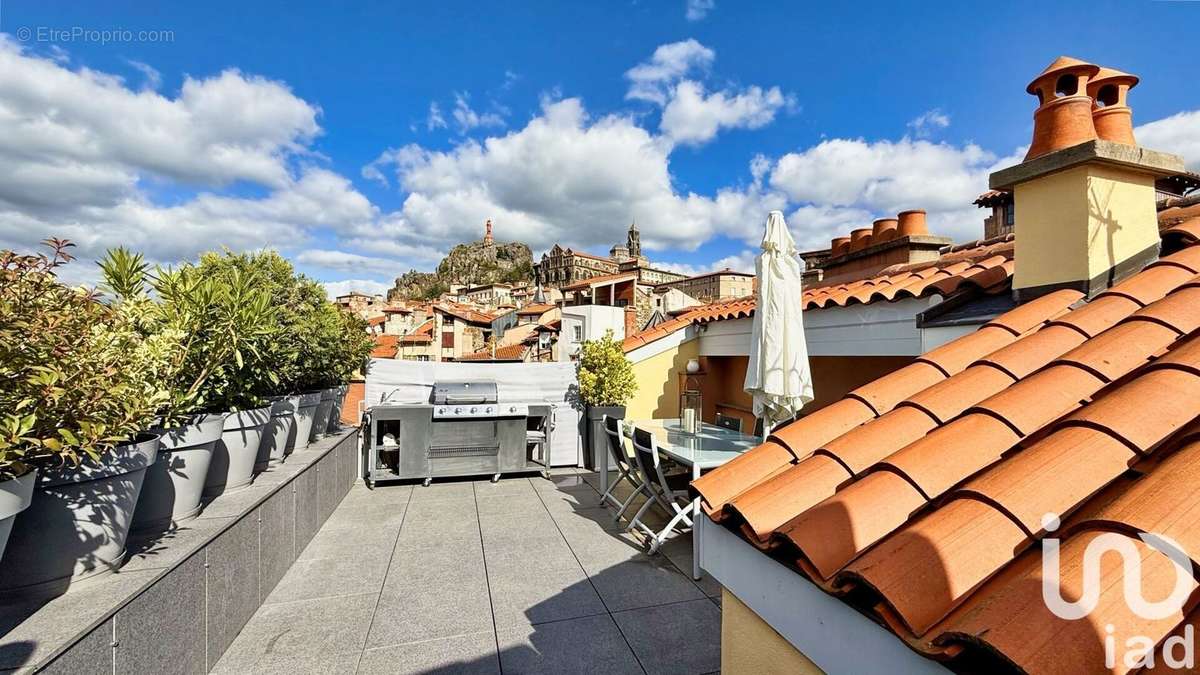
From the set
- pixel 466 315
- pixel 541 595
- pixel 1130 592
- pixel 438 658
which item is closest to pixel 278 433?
pixel 438 658

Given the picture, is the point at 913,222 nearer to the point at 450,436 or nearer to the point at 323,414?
the point at 450,436

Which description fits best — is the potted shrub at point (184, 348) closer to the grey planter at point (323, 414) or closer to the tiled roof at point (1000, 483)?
the grey planter at point (323, 414)

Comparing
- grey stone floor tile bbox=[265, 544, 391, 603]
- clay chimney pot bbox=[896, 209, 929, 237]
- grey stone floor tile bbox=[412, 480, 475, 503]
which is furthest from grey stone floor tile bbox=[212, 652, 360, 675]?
clay chimney pot bbox=[896, 209, 929, 237]

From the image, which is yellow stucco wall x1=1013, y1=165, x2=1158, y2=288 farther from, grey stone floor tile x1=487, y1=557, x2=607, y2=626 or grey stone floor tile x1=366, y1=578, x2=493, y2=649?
grey stone floor tile x1=366, y1=578, x2=493, y2=649

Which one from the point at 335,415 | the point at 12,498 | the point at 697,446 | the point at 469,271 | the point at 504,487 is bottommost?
the point at 504,487

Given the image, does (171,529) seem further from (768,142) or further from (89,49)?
(768,142)

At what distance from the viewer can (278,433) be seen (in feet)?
16.5

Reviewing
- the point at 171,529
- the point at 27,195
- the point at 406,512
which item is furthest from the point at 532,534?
the point at 27,195

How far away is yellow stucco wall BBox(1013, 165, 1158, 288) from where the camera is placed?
103 inches

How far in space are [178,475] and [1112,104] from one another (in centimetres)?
674

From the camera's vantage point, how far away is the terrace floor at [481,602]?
328 cm

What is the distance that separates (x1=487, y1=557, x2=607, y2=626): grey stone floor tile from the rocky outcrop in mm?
91390

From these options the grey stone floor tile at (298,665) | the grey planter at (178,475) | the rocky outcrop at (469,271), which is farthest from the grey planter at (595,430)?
the rocky outcrop at (469,271)

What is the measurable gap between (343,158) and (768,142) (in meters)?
22.5
